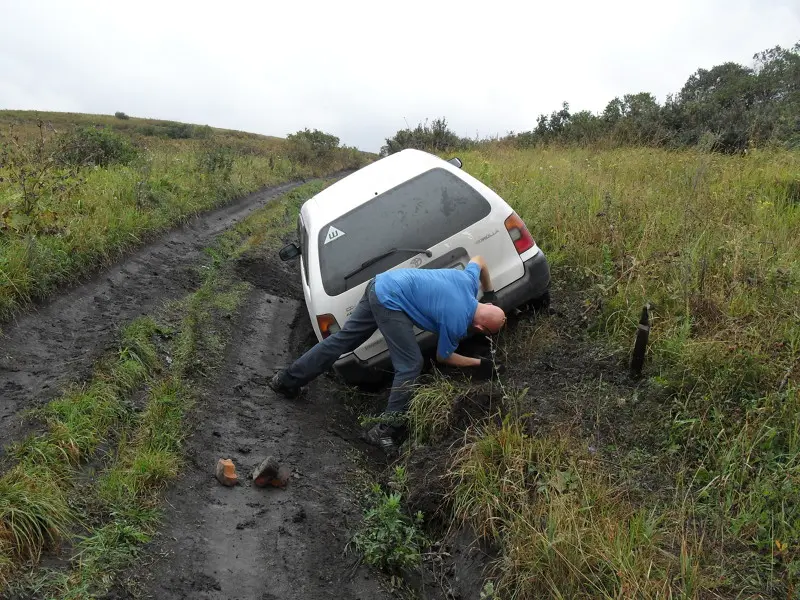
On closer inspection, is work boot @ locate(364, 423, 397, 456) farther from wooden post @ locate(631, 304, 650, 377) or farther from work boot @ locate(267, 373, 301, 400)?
wooden post @ locate(631, 304, 650, 377)

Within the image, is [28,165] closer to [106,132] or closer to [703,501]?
[106,132]

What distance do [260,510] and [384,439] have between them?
42.5 inches

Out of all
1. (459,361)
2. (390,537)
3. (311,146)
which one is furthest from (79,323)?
(311,146)

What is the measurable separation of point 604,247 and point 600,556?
333 cm

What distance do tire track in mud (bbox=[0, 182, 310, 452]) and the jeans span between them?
1.88 meters

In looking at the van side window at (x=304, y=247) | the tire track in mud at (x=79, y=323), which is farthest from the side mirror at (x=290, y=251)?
the tire track in mud at (x=79, y=323)

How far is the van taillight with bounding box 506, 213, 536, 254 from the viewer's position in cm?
468

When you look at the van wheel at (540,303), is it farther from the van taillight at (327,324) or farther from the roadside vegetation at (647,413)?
the van taillight at (327,324)

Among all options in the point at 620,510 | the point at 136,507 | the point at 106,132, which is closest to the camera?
the point at 620,510

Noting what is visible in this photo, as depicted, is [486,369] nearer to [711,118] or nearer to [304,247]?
[304,247]

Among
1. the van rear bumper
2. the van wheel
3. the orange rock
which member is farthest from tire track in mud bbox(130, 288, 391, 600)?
the van wheel

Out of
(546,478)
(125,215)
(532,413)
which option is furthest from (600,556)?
(125,215)

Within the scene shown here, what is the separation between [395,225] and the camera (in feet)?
15.3

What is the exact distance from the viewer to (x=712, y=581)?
2.44 metres
